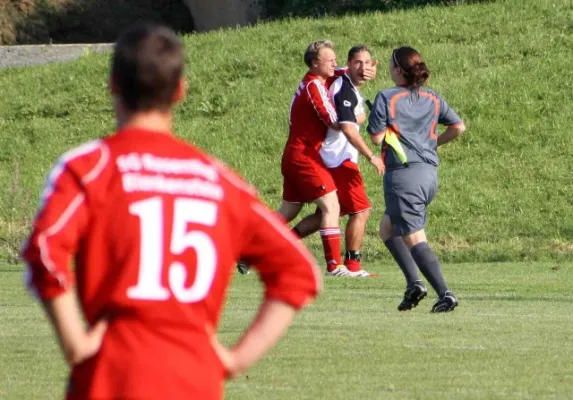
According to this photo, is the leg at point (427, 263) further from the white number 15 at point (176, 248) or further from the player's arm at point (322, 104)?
the white number 15 at point (176, 248)

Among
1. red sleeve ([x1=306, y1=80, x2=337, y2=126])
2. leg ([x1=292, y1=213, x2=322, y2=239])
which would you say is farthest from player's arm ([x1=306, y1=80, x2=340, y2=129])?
leg ([x1=292, y1=213, x2=322, y2=239])

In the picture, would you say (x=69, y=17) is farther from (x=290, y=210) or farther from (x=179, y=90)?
(x=179, y=90)

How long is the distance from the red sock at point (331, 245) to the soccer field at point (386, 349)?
1.45 metres

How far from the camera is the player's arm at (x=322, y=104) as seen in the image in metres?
13.6

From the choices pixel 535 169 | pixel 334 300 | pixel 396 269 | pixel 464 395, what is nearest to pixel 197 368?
pixel 464 395

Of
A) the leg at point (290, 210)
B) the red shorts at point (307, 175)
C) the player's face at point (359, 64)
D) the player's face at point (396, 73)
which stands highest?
the player's face at point (396, 73)

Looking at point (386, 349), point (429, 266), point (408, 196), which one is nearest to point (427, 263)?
point (429, 266)

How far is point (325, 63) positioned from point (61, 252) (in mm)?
10850

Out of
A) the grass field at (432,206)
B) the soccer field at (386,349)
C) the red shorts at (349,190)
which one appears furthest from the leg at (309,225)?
the soccer field at (386,349)

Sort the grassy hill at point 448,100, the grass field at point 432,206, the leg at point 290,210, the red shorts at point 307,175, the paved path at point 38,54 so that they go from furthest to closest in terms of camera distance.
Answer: the paved path at point 38,54
the grassy hill at point 448,100
the leg at point 290,210
the red shorts at point 307,175
the grass field at point 432,206

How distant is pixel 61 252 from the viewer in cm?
303

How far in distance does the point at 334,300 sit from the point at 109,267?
8402 mm

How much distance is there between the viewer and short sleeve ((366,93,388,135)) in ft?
33.3

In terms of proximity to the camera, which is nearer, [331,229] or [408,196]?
[408,196]
